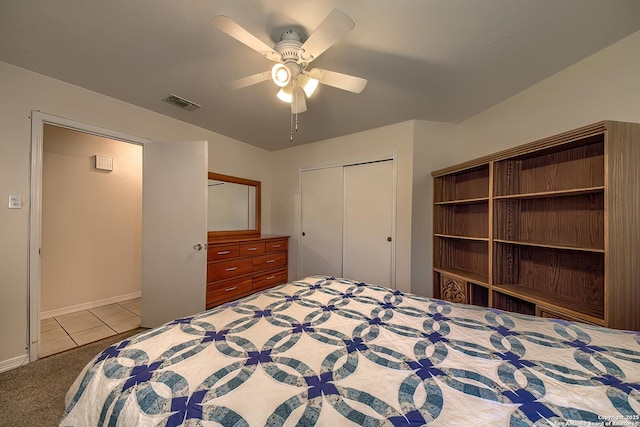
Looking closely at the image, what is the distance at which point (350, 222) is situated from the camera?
334 cm

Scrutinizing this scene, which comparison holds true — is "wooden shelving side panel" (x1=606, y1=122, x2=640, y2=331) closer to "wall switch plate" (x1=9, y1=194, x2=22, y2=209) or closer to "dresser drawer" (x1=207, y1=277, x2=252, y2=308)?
"dresser drawer" (x1=207, y1=277, x2=252, y2=308)

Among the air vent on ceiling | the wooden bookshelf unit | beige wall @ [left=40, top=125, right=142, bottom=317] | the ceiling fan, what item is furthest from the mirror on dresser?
the wooden bookshelf unit

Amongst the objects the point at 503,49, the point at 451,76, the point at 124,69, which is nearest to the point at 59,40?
the point at 124,69

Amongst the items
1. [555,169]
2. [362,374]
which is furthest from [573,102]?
[362,374]

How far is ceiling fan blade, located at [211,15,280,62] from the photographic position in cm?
115

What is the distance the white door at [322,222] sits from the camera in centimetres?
345

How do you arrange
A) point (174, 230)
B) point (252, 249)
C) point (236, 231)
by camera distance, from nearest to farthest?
point (174, 230) < point (252, 249) < point (236, 231)

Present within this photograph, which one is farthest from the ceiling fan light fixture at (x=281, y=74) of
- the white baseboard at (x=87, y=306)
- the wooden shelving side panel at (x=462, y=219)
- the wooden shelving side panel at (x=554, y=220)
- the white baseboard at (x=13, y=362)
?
the white baseboard at (x=87, y=306)

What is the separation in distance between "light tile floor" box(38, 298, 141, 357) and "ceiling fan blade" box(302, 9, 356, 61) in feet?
10.4

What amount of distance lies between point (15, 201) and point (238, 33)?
222 cm

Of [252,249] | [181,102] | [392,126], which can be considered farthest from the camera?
[252,249]

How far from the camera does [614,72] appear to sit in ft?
5.25

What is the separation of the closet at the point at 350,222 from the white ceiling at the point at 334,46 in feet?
3.25

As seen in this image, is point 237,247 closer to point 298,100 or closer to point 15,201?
point 15,201
